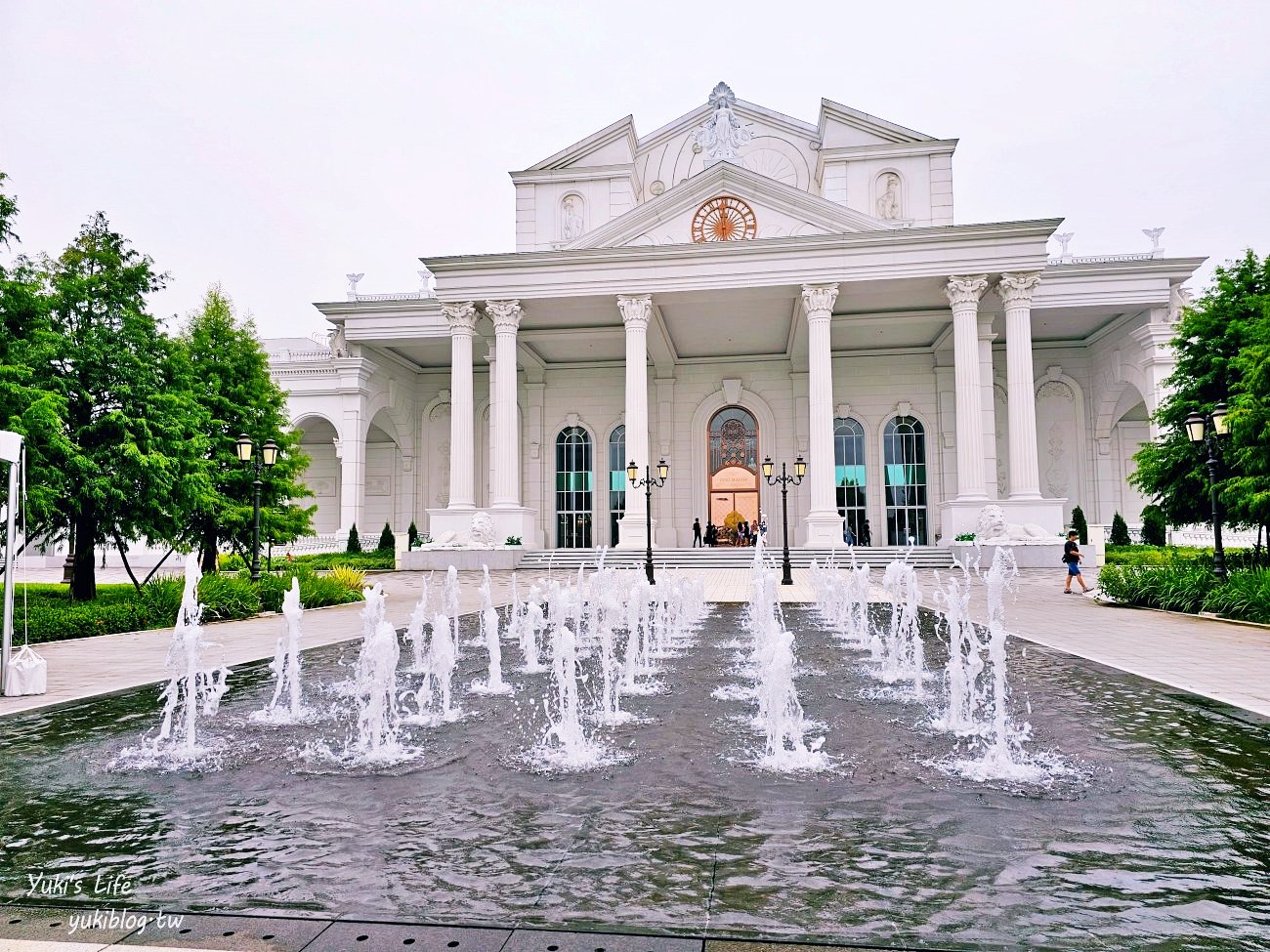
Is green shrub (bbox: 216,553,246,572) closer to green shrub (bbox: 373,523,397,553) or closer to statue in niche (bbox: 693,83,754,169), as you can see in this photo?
green shrub (bbox: 373,523,397,553)

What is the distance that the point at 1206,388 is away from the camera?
51.8 ft

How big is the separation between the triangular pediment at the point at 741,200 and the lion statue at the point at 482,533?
1168cm

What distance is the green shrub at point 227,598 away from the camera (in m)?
13.8

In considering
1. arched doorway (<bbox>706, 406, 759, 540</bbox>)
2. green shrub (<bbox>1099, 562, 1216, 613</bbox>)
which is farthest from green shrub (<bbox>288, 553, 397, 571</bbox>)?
green shrub (<bbox>1099, 562, 1216, 613</bbox>)

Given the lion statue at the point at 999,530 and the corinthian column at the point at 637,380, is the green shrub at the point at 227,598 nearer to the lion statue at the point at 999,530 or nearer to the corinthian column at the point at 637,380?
the corinthian column at the point at 637,380

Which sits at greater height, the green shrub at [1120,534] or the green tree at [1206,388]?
the green tree at [1206,388]

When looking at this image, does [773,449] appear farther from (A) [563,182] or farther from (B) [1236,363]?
(B) [1236,363]

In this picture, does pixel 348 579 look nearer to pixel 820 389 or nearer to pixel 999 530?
pixel 820 389

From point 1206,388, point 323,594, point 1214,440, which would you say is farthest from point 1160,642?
point 323,594

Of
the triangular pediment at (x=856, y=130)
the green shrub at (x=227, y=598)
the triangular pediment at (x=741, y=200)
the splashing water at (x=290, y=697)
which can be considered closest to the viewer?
the splashing water at (x=290, y=697)

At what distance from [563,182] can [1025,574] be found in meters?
25.9

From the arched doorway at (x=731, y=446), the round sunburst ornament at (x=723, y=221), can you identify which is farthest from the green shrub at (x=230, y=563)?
the round sunburst ornament at (x=723, y=221)

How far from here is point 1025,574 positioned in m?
23.3

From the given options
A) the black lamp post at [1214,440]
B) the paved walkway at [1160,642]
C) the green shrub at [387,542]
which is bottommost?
the paved walkway at [1160,642]
